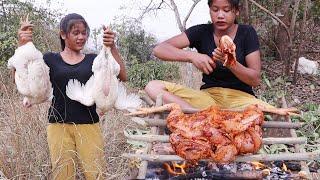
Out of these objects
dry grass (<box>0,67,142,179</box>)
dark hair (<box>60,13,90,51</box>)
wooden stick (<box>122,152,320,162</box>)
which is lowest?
dry grass (<box>0,67,142,179</box>)

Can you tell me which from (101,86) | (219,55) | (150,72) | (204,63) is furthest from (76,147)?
(150,72)

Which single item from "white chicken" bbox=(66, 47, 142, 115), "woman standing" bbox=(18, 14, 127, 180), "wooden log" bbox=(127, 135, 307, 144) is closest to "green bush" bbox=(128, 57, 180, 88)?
"woman standing" bbox=(18, 14, 127, 180)

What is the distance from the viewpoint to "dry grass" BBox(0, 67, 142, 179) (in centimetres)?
439

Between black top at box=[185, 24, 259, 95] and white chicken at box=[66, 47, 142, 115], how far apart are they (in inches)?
52.6

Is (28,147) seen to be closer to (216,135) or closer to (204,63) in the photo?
(204,63)

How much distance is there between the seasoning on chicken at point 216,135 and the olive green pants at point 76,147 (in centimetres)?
69

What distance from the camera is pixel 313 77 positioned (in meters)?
9.67

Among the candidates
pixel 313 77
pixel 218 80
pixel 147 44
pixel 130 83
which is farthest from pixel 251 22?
pixel 218 80

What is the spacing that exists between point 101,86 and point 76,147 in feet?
2.11

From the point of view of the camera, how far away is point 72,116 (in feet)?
13.0

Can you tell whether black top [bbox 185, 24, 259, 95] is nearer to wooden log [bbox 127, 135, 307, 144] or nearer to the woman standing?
the woman standing

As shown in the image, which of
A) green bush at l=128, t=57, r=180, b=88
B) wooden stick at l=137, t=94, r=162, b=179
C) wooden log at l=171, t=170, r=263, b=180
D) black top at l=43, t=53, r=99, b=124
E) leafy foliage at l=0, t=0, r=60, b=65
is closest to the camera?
wooden stick at l=137, t=94, r=162, b=179

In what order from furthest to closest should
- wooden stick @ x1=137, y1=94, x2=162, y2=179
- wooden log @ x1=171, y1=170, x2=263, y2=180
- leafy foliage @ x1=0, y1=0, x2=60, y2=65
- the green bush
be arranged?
the green bush
leafy foliage @ x1=0, y1=0, x2=60, y2=65
wooden log @ x1=171, y1=170, x2=263, y2=180
wooden stick @ x1=137, y1=94, x2=162, y2=179

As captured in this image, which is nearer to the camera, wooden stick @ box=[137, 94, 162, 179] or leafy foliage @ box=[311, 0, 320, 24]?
wooden stick @ box=[137, 94, 162, 179]
